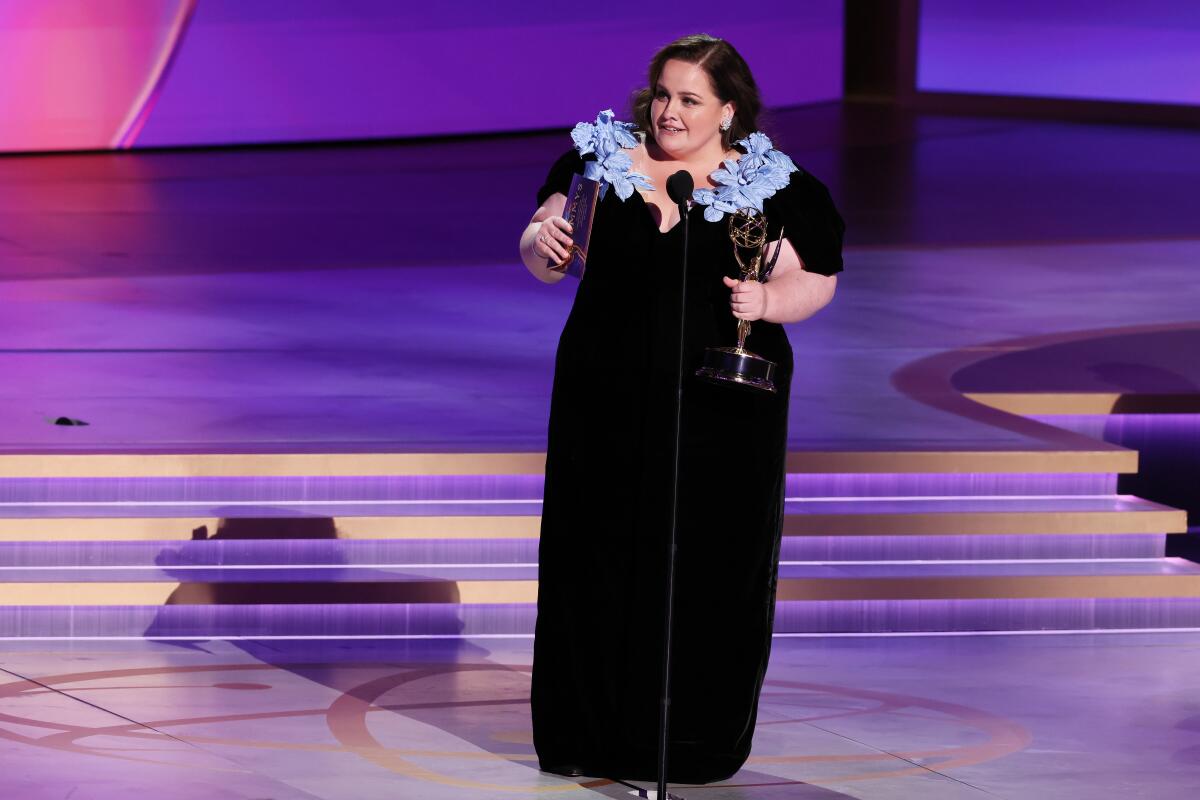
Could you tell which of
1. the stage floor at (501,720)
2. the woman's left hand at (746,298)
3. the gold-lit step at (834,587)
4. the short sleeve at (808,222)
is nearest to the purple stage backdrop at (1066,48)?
the gold-lit step at (834,587)

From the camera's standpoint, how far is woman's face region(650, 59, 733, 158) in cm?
404

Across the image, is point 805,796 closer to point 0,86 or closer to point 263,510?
point 263,510

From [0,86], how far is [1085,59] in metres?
10.1

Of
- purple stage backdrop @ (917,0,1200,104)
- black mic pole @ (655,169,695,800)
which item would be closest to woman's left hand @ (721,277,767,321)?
black mic pole @ (655,169,695,800)

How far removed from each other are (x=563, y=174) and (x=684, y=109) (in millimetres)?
292

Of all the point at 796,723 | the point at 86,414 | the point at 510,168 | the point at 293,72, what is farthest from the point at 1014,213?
the point at 796,723

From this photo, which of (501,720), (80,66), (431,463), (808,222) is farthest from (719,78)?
(80,66)

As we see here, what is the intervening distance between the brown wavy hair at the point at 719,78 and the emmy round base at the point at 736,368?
0.48 m

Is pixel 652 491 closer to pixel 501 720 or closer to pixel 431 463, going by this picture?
pixel 501 720

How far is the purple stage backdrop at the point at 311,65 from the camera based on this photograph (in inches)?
623

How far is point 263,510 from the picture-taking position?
6.09 meters

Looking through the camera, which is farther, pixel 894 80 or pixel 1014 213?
pixel 894 80

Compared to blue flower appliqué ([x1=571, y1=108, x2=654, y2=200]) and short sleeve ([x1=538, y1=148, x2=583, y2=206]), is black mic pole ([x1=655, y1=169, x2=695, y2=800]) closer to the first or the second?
blue flower appliqué ([x1=571, y1=108, x2=654, y2=200])

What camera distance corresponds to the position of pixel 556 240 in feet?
12.8
